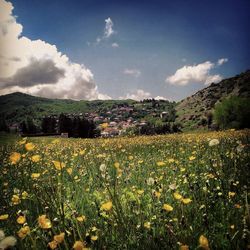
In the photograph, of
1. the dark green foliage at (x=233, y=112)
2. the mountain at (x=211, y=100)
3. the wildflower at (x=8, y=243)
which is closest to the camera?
the wildflower at (x=8, y=243)

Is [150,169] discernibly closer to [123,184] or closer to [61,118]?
[123,184]

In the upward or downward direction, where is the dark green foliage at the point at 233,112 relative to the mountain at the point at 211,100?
downward

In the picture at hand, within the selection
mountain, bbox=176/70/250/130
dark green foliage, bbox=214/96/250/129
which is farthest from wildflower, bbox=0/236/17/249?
mountain, bbox=176/70/250/130

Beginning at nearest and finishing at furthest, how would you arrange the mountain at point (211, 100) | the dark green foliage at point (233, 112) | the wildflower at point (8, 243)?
the wildflower at point (8, 243)
the dark green foliage at point (233, 112)
the mountain at point (211, 100)

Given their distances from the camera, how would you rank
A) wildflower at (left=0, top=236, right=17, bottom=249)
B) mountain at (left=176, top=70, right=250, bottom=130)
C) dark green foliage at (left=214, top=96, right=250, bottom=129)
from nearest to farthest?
wildflower at (left=0, top=236, right=17, bottom=249) < dark green foliage at (left=214, top=96, right=250, bottom=129) < mountain at (left=176, top=70, right=250, bottom=130)

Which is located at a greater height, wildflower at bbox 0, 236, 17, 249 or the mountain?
the mountain

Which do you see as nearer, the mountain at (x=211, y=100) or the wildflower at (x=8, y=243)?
the wildflower at (x=8, y=243)

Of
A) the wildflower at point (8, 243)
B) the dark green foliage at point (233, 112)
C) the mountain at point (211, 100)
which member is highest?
the mountain at point (211, 100)

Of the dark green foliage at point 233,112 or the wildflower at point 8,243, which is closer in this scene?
the wildflower at point 8,243

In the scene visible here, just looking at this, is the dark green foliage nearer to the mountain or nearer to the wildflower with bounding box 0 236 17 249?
the wildflower with bounding box 0 236 17 249

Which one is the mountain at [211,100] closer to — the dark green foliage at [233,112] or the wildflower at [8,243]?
the dark green foliage at [233,112]

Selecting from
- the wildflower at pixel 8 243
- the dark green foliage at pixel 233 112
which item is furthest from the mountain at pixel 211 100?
the wildflower at pixel 8 243

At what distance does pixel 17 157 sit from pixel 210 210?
2584 mm

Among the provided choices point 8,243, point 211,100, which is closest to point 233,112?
point 8,243
